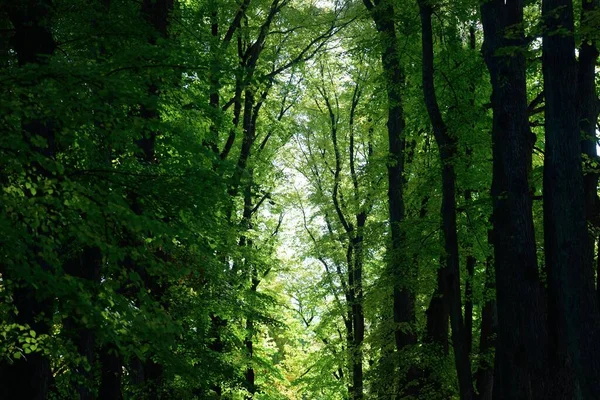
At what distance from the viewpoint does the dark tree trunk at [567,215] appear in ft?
26.0

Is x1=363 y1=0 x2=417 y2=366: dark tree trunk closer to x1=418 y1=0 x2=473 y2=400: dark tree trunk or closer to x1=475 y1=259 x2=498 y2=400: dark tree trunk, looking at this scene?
x1=475 y1=259 x2=498 y2=400: dark tree trunk

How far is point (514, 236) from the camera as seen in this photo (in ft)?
31.3

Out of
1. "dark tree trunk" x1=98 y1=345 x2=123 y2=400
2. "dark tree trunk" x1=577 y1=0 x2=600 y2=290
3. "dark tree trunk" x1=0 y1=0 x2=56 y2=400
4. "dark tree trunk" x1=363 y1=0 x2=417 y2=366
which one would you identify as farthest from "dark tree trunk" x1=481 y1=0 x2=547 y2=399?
"dark tree trunk" x1=98 y1=345 x2=123 y2=400

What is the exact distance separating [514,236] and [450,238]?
6.22 ft

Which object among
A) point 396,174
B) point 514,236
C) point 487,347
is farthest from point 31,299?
point 487,347

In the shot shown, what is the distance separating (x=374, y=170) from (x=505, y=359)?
9.06m

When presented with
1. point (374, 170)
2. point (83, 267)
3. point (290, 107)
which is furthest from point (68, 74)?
point (290, 107)

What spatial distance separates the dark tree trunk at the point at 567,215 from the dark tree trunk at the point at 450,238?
258 cm

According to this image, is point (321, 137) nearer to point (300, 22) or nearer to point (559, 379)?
point (300, 22)

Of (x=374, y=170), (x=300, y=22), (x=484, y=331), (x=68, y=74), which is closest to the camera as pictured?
(x=68, y=74)

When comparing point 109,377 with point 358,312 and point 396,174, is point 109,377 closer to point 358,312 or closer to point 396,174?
point 396,174

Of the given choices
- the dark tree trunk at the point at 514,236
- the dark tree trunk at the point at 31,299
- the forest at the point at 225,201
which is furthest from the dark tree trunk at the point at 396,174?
the dark tree trunk at the point at 31,299

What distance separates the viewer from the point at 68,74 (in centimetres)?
651

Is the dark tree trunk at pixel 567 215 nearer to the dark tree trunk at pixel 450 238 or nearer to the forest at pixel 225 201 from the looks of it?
the forest at pixel 225 201
